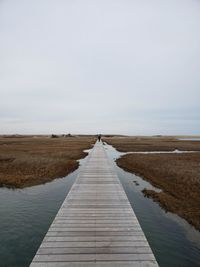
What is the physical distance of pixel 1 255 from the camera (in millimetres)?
6402

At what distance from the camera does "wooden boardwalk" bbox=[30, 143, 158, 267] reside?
4.64 m

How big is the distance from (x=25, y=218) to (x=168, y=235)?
261 inches

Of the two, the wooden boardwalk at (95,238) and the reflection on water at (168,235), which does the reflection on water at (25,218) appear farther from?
the reflection on water at (168,235)

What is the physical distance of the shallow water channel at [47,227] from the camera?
20.9 feet

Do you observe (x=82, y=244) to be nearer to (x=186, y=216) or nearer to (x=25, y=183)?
(x=186, y=216)

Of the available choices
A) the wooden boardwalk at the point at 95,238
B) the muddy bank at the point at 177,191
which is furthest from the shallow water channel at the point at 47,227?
the wooden boardwalk at the point at 95,238

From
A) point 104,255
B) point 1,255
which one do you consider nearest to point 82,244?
point 104,255

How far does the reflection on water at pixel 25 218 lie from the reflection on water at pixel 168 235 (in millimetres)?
4486

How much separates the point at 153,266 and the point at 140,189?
924 cm

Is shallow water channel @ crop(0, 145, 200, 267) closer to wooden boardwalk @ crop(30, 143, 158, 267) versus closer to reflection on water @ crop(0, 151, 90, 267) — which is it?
reflection on water @ crop(0, 151, 90, 267)

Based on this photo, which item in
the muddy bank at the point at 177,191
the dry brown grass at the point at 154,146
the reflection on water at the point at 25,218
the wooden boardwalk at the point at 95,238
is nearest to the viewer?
the wooden boardwalk at the point at 95,238

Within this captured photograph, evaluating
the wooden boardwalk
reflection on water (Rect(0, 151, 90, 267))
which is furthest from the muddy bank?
reflection on water (Rect(0, 151, 90, 267))

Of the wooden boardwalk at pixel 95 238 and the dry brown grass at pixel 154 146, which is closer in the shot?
the wooden boardwalk at pixel 95 238

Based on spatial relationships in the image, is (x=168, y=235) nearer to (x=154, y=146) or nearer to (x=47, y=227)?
(x=47, y=227)
